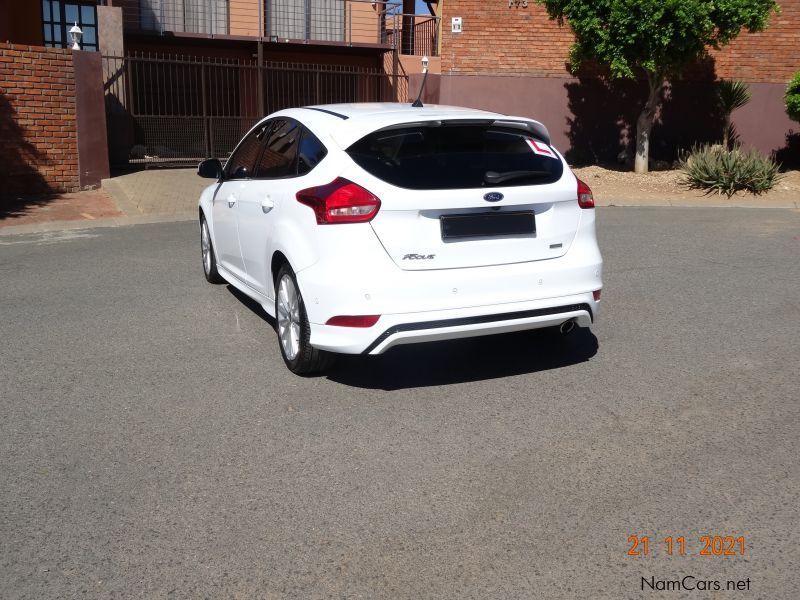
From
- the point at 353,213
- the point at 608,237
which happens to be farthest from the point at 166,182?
the point at 353,213

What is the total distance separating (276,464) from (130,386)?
5.39 ft

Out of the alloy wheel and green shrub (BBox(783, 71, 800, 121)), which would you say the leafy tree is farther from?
the alloy wheel

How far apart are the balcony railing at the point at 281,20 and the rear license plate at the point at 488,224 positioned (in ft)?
62.8

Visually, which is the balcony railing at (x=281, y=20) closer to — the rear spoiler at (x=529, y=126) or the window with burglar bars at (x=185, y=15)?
the window with burglar bars at (x=185, y=15)

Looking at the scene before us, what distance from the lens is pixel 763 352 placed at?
6.22 m

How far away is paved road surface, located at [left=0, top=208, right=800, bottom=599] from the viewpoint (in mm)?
3461

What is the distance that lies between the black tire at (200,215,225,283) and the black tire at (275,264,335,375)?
238 centimetres

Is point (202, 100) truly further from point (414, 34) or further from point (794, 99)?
point (794, 99)

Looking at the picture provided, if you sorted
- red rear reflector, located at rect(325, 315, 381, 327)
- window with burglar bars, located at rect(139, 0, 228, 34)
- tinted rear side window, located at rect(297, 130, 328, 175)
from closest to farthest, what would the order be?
red rear reflector, located at rect(325, 315, 381, 327), tinted rear side window, located at rect(297, 130, 328, 175), window with burglar bars, located at rect(139, 0, 228, 34)

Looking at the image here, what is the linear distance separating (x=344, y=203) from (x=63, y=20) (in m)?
21.0

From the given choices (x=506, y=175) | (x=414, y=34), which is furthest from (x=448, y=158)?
(x=414, y=34)

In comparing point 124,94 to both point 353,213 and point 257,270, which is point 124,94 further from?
point 353,213

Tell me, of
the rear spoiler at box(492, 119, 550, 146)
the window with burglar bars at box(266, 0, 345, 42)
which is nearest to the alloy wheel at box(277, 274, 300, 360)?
the rear spoiler at box(492, 119, 550, 146)

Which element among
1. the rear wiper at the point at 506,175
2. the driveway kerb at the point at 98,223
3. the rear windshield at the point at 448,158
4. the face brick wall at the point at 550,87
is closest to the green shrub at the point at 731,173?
the face brick wall at the point at 550,87
